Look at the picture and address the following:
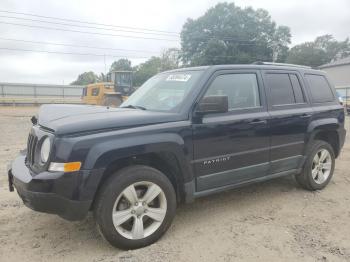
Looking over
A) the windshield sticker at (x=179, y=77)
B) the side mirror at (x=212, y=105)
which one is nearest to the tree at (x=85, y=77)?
the windshield sticker at (x=179, y=77)

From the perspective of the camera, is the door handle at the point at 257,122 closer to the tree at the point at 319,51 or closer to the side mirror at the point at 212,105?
the side mirror at the point at 212,105

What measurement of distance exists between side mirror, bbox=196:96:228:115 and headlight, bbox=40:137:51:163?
1.56 m

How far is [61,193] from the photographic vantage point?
113 inches

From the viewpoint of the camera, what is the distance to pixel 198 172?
3602mm

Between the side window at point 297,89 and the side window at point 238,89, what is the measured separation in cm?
77

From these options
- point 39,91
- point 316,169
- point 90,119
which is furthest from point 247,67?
point 39,91

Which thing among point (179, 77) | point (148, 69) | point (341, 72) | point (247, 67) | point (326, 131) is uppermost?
point (148, 69)

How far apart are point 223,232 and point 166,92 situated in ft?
5.84

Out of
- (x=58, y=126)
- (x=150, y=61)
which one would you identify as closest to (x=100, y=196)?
(x=58, y=126)

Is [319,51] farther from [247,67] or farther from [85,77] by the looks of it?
[247,67]

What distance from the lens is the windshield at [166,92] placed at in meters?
3.75

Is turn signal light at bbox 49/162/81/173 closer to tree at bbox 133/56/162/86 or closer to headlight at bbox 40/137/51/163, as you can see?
headlight at bbox 40/137/51/163

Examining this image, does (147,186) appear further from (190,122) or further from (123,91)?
(123,91)

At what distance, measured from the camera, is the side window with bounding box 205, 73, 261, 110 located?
389cm
